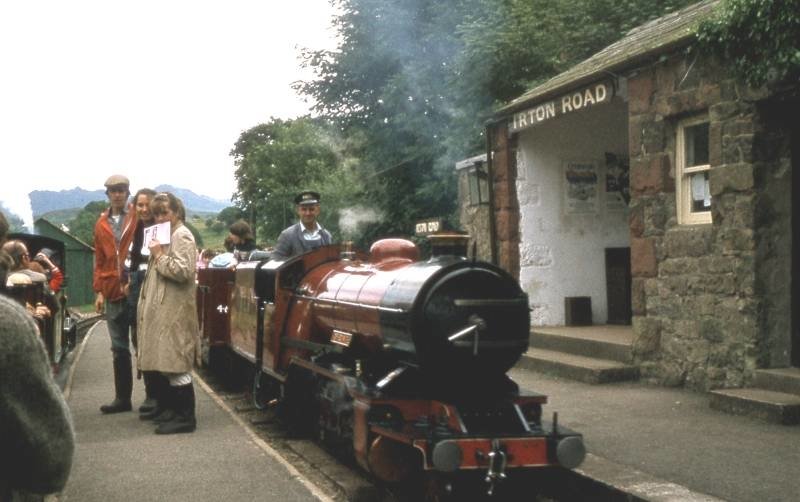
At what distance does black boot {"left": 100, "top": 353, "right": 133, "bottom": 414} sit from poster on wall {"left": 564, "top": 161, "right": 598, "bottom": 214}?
644 centimetres

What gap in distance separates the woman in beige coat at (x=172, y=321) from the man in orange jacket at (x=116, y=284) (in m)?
0.91

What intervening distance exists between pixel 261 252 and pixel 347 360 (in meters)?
3.35

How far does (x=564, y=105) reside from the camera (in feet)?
37.8

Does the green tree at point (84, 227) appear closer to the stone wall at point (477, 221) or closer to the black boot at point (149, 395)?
the stone wall at point (477, 221)

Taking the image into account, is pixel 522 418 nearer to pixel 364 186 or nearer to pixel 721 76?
pixel 721 76

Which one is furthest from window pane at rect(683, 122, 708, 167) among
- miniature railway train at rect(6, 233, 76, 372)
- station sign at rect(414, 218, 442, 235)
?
miniature railway train at rect(6, 233, 76, 372)

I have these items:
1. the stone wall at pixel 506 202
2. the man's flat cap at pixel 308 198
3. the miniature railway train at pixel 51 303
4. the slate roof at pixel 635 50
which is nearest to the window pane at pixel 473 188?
the stone wall at pixel 506 202

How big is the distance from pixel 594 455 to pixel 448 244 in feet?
5.69

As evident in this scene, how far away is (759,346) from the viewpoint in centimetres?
883

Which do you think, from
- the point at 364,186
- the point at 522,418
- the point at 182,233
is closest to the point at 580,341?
the point at 182,233

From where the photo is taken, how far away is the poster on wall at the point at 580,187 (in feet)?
44.9

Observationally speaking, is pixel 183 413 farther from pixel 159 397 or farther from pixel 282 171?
pixel 282 171

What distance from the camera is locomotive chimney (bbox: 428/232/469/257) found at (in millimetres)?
6293

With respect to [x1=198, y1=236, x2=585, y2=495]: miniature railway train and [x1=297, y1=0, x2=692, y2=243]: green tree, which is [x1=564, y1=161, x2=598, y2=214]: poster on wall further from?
[x1=297, y1=0, x2=692, y2=243]: green tree
